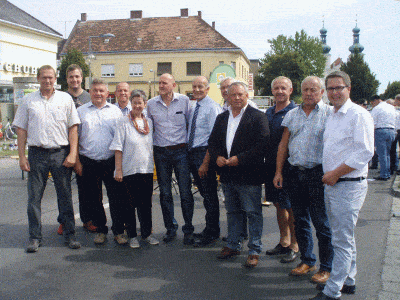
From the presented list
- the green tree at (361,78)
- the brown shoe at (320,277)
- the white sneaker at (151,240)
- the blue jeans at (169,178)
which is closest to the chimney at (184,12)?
the green tree at (361,78)

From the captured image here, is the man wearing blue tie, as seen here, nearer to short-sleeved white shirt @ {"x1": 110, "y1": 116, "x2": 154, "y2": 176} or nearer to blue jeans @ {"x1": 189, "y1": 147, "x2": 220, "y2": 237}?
blue jeans @ {"x1": 189, "y1": 147, "x2": 220, "y2": 237}

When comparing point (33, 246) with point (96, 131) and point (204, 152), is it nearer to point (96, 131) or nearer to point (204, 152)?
point (96, 131)

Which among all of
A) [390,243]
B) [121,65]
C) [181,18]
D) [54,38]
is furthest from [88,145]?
[181,18]

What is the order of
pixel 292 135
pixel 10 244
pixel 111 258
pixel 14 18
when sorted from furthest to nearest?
pixel 14 18, pixel 10 244, pixel 111 258, pixel 292 135

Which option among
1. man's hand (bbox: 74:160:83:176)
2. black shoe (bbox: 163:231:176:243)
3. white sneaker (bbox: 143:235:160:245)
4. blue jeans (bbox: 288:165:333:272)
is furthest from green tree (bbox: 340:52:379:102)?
blue jeans (bbox: 288:165:333:272)

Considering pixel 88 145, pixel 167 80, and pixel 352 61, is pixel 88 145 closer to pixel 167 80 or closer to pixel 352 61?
pixel 167 80

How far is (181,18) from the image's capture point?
58.8 m

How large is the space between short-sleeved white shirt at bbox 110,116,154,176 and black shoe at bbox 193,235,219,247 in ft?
3.62

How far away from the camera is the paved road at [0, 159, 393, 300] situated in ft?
13.7

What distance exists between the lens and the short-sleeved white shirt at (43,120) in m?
5.44

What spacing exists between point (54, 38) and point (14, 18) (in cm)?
553

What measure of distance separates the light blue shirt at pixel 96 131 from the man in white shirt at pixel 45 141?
0.49 ft

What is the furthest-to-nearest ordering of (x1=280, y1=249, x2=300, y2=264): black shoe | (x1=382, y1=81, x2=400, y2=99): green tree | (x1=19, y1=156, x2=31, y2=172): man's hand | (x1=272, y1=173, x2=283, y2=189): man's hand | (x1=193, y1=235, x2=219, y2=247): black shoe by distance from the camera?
(x1=382, y1=81, x2=400, y2=99): green tree → (x1=193, y1=235, x2=219, y2=247): black shoe → (x1=19, y1=156, x2=31, y2=172): man's hand → (x1=280, y1=249, x2=300, y2=264): black shoe → (x1=272, y1=173, x2=283, y2=189): man's hand

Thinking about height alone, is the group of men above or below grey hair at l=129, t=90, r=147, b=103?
below
